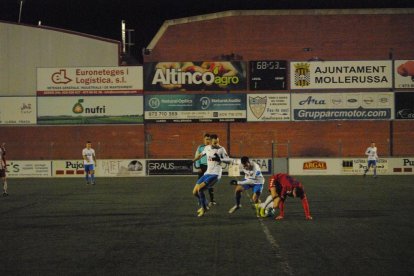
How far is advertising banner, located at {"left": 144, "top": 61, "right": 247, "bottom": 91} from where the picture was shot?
124ft

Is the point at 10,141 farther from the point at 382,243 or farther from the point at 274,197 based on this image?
the point at 382,243

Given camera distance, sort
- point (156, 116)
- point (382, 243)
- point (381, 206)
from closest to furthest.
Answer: point (382, 243) < point (381, 206) < point (156, 116)

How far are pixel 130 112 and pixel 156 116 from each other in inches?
66.5

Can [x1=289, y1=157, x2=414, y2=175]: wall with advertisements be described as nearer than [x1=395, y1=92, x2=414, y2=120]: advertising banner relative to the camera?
Yes

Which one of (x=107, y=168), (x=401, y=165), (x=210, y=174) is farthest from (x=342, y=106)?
(x=210, y=174)

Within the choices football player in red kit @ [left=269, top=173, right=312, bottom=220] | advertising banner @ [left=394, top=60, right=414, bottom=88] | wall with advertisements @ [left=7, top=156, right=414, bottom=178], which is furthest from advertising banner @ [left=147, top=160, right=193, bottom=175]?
football player in red kit @ [left=269, top=173, right=312, bottom=220]

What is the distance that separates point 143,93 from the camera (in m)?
37.9

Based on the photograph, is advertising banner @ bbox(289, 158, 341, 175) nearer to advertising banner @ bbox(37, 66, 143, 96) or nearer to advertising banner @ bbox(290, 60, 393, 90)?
advertising banner @ bbox(290, 60, 393, 90)

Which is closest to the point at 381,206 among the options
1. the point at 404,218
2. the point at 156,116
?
the point at 404,218

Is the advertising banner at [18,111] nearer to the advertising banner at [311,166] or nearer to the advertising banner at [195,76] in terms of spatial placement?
the advertising banner at [195,76]

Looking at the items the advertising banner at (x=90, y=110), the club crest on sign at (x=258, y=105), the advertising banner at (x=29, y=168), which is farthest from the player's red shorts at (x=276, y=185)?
the advertising banner at (x=90, y=110)

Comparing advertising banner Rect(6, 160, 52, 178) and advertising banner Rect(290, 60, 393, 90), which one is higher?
advertising banner Rect(290, 60, 393, 90)

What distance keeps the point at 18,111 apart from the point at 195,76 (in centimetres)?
1168

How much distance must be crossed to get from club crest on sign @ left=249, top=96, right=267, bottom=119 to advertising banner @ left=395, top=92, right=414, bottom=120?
326 inches
